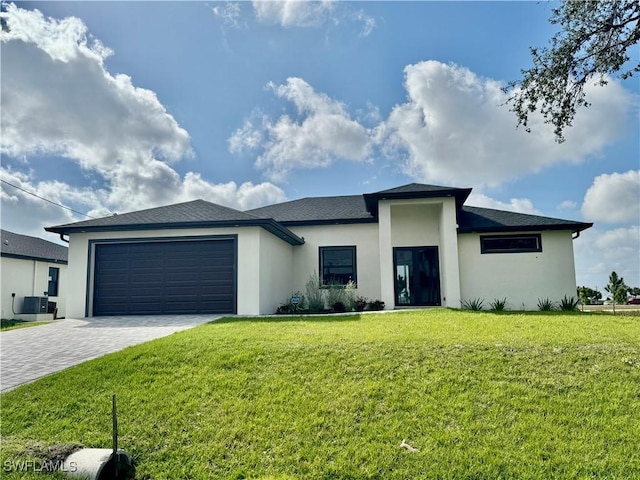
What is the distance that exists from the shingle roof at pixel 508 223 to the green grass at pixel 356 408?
7.64 meters

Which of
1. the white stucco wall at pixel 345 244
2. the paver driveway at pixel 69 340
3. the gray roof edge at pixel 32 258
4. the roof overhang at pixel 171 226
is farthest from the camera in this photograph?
the gray roof edge at pixel 32 258

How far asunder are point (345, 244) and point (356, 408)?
1167 centimetres

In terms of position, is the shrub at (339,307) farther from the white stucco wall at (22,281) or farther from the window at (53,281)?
the window at (53,281)

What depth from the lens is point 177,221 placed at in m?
12.9

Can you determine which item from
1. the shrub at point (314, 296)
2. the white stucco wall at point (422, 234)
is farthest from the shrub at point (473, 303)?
the shrub at point (314, 296)

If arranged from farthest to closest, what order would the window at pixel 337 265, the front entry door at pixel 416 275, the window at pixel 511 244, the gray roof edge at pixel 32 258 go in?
the gray roof edge at pixel 32 258, the window at pixel 337 265, the front entry door at pixel 416 275, the window at pixel 511 244

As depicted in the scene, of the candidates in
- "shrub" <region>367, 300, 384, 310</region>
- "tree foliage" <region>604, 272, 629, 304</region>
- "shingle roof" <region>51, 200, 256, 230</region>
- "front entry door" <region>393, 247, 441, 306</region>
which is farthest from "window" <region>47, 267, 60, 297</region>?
"tree foliage" <region>604, 272, 629, 304</region>

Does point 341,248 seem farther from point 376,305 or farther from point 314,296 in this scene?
point 376,305

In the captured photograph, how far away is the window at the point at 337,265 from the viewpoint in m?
16.1

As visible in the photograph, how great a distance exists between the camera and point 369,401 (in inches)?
192

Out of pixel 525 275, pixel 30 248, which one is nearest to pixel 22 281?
pixel 30 248

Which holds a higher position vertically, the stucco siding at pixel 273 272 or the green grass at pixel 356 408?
the stucco siding at pixel 273 272

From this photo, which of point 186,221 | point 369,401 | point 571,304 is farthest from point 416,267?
point 369,401

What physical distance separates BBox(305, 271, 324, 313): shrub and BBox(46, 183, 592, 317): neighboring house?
0.83 m
